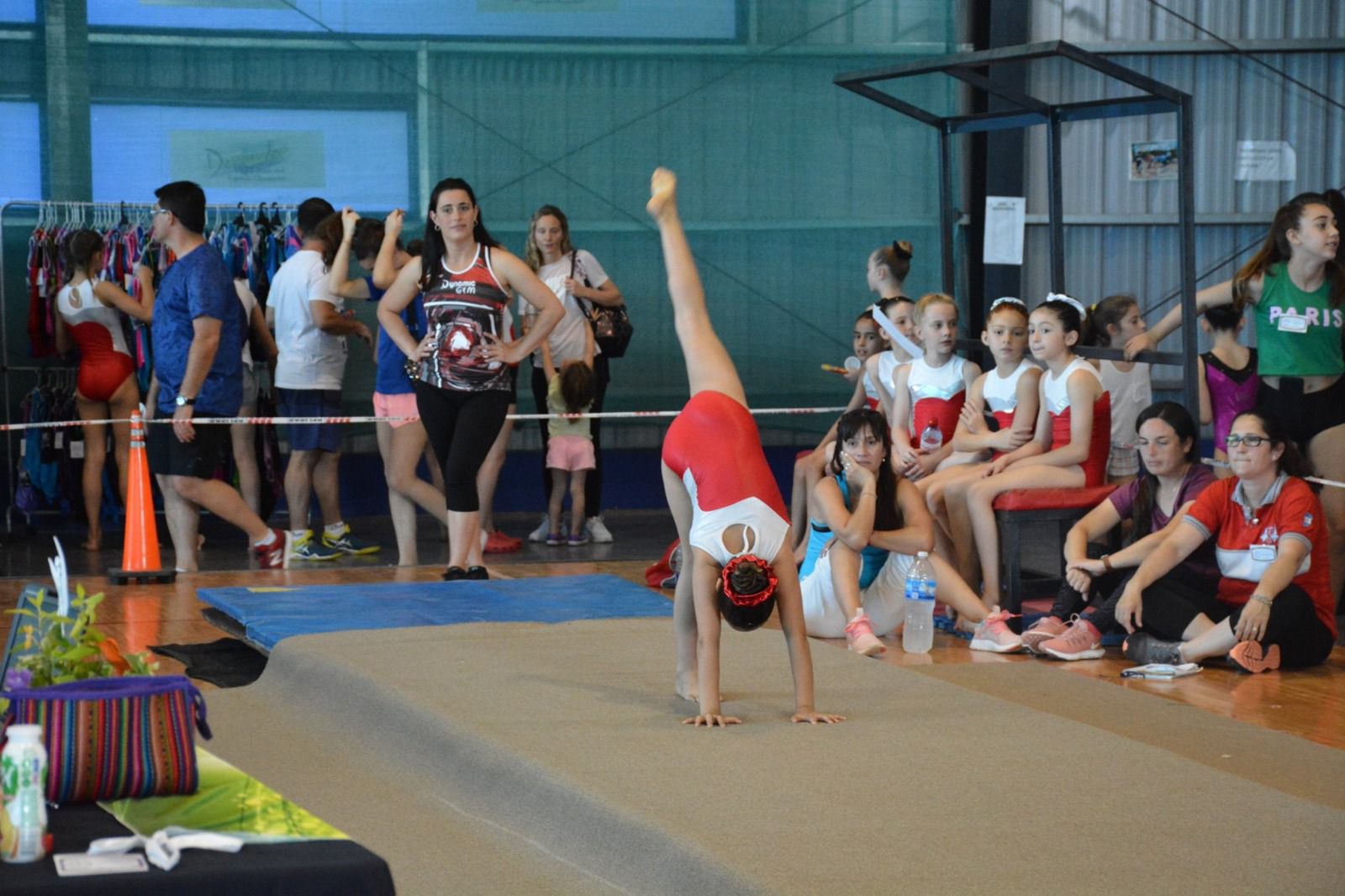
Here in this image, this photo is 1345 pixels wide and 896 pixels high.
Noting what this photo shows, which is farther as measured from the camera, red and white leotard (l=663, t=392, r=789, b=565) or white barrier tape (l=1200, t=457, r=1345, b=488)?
white barrier tape (l=1200, t=457, r=1345, b=488)

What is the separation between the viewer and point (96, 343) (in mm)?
8328

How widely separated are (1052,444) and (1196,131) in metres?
5.49

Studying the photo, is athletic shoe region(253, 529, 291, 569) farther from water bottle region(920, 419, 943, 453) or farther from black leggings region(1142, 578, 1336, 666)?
black leggings region(1142, 578, 1336, 666)

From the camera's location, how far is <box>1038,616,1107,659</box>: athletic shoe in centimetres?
554

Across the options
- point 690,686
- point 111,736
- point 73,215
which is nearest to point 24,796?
point 111,736

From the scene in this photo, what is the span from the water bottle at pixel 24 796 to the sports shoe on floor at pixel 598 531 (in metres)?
6.31

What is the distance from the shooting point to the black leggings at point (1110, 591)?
5.54 metres

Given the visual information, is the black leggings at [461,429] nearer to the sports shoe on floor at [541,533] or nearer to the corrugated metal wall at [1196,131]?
the sports shoe on floor at [541,533]

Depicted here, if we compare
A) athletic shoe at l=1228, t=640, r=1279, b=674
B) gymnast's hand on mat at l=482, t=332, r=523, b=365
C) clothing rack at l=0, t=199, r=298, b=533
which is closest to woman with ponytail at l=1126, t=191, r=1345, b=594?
athletic shoe at l=1228, t=640, r=1279, b=674

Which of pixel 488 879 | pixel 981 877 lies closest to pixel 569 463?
pixel 488 879

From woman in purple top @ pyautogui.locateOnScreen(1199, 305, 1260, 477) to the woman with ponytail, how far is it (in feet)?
0.90

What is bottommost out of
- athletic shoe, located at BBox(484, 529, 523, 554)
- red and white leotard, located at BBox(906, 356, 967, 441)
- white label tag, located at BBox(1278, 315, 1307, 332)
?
athletic shoe, located at BBox(484, 529, 523, 554)

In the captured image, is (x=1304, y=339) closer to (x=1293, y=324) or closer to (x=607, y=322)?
(x=1293, y=324)

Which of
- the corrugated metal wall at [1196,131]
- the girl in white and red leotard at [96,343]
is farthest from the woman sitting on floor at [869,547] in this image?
the corrugated metal wall at [1196,131]
